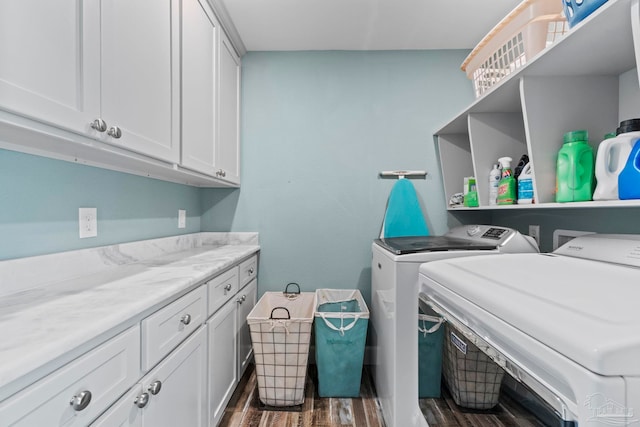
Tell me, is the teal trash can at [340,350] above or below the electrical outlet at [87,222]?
below

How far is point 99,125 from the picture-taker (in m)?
0.93

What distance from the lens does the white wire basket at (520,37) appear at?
4.12 feet

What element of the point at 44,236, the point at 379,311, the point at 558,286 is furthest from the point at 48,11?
the point at 379,311

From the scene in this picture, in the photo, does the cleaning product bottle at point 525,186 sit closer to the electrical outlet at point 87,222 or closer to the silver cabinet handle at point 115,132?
the silver cabinet handle at point 115,132

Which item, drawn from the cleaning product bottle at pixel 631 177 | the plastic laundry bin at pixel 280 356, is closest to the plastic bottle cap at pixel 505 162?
the cleaning product bottle at pixel 631 177

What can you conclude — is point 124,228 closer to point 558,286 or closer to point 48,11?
point 48,11

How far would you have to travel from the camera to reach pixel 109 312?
0.76 m

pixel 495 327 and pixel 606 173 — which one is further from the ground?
pixel 606 173

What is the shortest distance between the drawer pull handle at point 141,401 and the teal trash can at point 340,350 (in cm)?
106

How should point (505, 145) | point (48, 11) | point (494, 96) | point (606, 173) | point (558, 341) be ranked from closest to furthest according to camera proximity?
point (558, 341) < point (48, 11) < point (606, 173) < point (494, 96) < point (505, 145)

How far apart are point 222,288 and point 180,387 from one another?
50cm

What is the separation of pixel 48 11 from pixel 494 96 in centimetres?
172

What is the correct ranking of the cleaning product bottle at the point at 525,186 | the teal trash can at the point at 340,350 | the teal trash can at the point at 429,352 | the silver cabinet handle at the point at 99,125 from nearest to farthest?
the silver cabinet handle at the point at 99,125 < the teal trash can at the point at 429,352 < the cleaning product bottle at the point at 525,186 < the teal trash can at the point at 340,350

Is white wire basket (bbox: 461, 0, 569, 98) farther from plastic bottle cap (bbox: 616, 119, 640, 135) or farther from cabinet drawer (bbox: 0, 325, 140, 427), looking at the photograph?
cabinet drawer (bbox: 0, 325, 140, 427)
